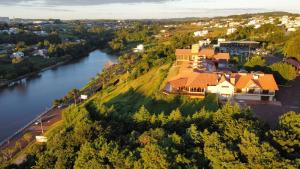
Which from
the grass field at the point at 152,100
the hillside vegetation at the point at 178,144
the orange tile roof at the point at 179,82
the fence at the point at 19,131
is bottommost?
the fence at the point at 19,131

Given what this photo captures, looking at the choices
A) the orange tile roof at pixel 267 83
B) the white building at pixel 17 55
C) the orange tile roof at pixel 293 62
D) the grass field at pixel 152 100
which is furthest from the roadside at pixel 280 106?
the white building at pixel 17 55

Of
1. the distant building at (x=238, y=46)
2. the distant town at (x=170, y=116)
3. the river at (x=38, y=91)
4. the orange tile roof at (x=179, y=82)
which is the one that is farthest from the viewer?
the distant building at (x=238, y=46)

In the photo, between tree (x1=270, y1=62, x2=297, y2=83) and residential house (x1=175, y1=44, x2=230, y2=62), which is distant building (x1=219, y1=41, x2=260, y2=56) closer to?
residential house (x1=175, y1=44, x2=230, y2=62)

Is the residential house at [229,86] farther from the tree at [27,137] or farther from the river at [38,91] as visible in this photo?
the river at [38,91]

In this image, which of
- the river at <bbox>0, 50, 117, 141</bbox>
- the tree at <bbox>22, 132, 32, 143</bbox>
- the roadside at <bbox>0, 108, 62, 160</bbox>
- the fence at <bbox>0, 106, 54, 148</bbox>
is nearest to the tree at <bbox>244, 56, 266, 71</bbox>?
the roadside at <bbox>0, 108, 62, 160</bbox>

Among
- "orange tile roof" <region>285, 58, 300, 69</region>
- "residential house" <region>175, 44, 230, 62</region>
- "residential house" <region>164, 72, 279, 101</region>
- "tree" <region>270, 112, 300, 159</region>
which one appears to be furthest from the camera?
"residential house" <region>175, 44, 230, 62</region>

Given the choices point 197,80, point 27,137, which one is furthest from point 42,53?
point 197,80

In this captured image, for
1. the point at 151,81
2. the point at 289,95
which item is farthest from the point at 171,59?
the point at 289,95

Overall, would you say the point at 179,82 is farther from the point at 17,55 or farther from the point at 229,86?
the point at 17,55
